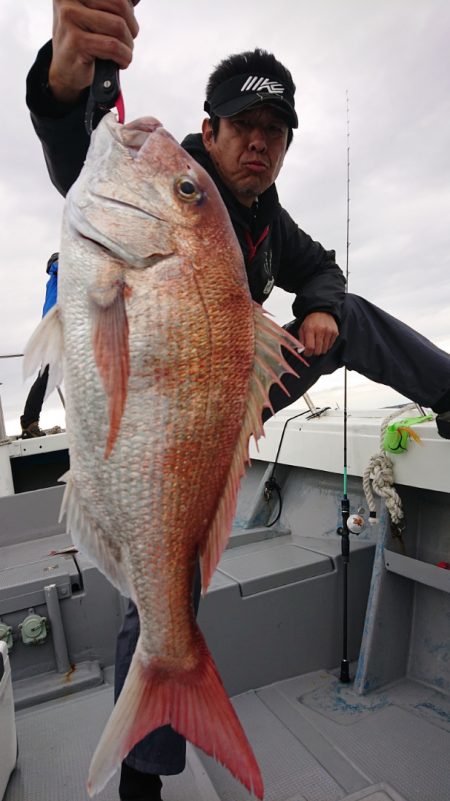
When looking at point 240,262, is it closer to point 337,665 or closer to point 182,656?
point 182,656

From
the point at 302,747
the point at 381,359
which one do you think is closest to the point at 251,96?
the point at 381,359

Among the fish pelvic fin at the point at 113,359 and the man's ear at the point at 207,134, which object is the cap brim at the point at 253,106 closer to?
the man's ear at the point at 207,134

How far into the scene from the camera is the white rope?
2.88 meters

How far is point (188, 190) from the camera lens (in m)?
1.30

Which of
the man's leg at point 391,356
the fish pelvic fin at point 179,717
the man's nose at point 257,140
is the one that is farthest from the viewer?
the man's leg at point 391,356

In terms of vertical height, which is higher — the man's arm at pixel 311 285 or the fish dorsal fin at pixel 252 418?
the man's arm at pixel 311 285

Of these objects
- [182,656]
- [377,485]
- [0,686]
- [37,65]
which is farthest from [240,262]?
[377,485]

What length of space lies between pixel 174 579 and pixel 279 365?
58cm

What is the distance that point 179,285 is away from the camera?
121 cm

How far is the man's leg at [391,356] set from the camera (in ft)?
8.76

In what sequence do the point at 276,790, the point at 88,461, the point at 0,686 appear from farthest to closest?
the point at 276,790 < the point at 0,686 < the point at 88,461

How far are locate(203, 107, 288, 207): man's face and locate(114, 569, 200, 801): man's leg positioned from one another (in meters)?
1.45

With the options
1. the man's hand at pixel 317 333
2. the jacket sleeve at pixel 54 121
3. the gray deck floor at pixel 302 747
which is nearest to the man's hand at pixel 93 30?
the jacket sleeve at pixel 54 121

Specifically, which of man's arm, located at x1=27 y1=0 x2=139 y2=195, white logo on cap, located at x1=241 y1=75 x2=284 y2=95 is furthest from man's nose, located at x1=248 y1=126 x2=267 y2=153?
man's arm, located at x1=27 y1=0 x2=139 y2=195
